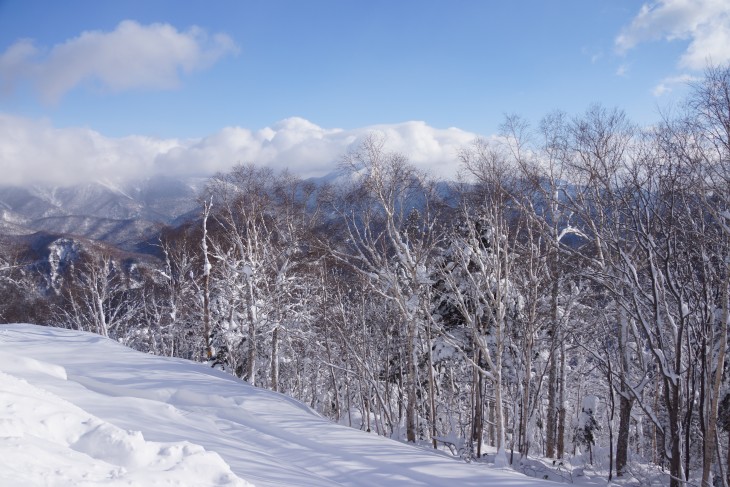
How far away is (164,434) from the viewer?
6316mm

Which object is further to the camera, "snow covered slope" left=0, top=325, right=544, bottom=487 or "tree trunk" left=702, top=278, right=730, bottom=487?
"tree trunk" left=702, top=278, right=730, bottom=487

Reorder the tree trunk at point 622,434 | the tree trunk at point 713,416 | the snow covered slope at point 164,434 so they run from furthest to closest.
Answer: the tree trunk at point 622,434 < the tree trunk at point 713,416 < the snow covered slope at point 164,434

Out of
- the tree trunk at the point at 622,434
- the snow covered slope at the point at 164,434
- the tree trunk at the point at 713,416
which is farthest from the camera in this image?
the tree trunk at the point at 622,434

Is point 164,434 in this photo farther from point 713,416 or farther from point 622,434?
point 622,434

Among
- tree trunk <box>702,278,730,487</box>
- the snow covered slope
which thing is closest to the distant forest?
tree trunk <box>702,278,730,487</box>

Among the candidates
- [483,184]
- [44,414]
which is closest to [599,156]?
[483,184]

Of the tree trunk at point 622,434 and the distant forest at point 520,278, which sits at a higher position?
the distant forest at point 520,278

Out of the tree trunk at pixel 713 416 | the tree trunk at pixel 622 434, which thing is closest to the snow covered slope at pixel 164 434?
the tree trunk at pixel 713 416

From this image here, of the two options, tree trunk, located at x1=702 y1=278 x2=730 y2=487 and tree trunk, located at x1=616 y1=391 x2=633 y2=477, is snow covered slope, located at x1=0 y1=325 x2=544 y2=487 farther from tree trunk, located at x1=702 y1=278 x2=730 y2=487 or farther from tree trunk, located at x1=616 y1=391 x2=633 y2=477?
tree trunk, located at x1=616 y1=391 x2=633 y2=477

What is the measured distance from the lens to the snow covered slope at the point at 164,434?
12.8 ft

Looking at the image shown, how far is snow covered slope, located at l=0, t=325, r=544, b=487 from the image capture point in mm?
3904

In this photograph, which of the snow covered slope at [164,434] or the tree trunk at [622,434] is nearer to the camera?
the snow covered slope at [164,434]

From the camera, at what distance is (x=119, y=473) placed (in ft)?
12.2

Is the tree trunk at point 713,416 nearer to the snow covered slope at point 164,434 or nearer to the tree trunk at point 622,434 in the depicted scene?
the snow covered slope at point 164,434
